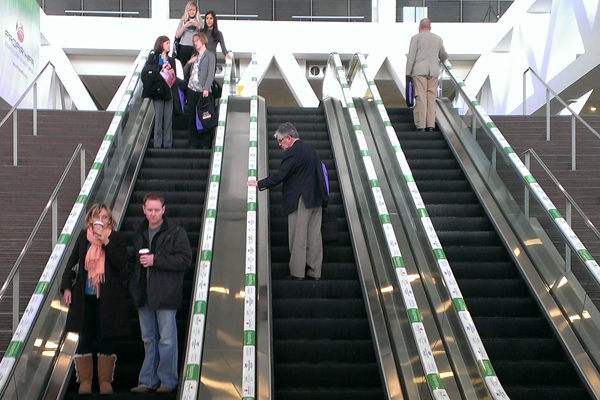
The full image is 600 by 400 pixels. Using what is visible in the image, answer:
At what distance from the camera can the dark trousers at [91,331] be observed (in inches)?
221

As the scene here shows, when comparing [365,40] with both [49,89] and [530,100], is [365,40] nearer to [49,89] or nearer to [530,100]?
[530,100]

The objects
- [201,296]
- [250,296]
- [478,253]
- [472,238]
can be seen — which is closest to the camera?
[201,296]

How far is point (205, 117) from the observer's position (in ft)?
33.6

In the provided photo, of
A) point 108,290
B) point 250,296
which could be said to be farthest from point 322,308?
point 108,290

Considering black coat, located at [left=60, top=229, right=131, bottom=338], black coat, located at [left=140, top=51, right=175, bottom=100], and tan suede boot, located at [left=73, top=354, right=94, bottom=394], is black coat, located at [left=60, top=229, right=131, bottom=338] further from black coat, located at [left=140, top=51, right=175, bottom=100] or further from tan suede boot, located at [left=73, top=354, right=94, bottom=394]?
black coat, located at [left=140, top=51, right=175, bottom=100]

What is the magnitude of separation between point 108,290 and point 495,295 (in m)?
3.39

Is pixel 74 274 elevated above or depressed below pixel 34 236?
below

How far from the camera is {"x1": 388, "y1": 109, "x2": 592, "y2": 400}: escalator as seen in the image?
19.9 ft

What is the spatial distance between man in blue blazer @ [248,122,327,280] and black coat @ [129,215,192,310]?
1671 millimetres

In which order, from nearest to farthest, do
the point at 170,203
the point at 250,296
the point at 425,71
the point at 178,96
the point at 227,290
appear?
1. the point at 250,296
2. the point at 227,290
3. the point at 170,203
4. the point at 178,96
5. the point at 425,71

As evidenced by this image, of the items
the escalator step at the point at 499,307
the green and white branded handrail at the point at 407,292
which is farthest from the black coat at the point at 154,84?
the escalator step at the point at 499,307

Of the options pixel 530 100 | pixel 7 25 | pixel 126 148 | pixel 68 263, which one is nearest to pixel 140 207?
pixel 126 148

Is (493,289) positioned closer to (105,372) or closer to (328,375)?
(328,375)

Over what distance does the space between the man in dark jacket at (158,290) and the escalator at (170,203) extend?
0.17 m
